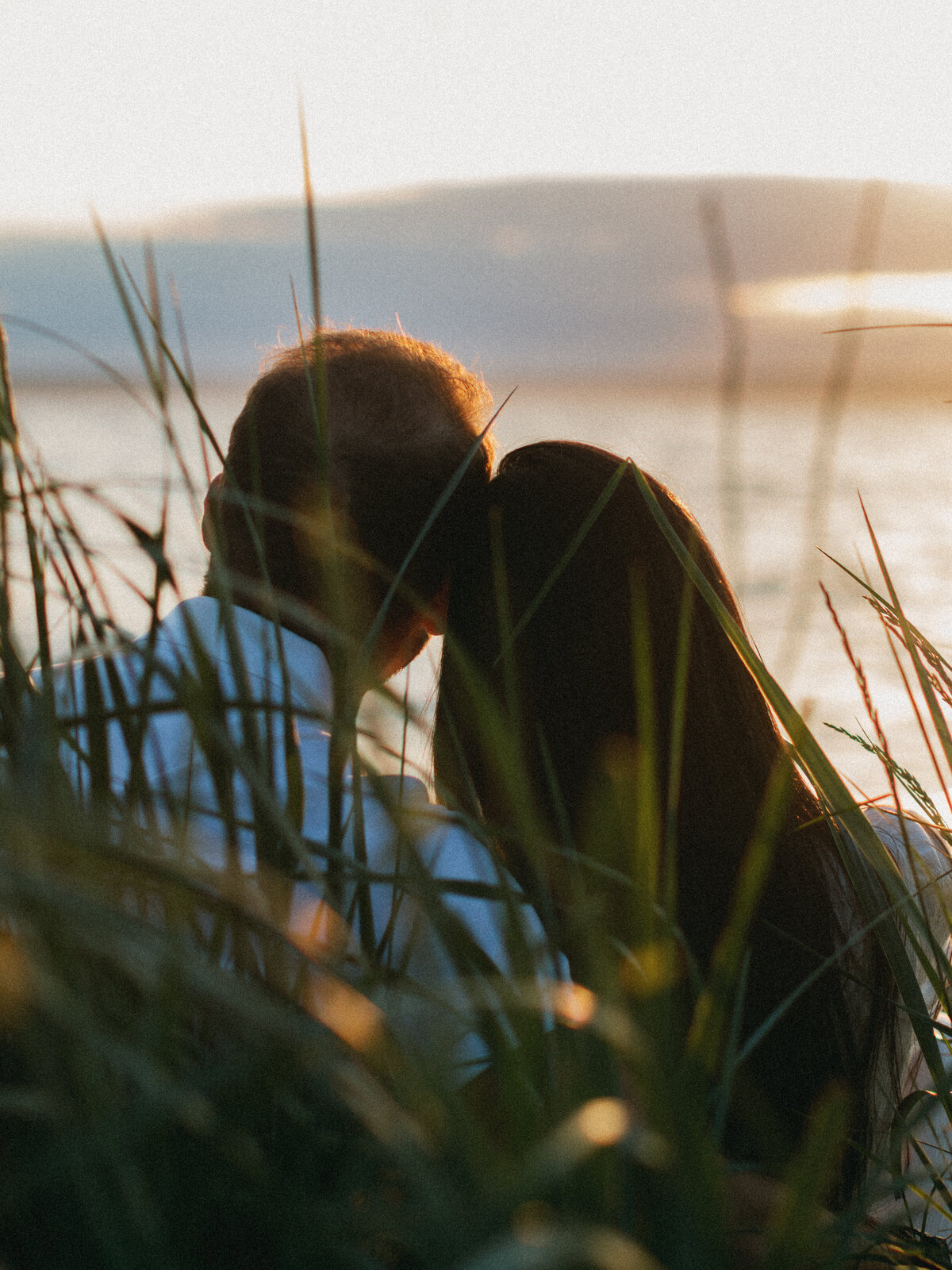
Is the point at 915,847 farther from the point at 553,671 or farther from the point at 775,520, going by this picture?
the point at 775,520

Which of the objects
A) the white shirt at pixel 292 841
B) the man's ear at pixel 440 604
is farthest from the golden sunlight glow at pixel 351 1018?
the man's ear at pixel 440 604

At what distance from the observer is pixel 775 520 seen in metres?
11.1

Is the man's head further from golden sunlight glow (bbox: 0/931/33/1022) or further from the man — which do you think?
golden sunlight glow (bbox: 0/931/33/1022)

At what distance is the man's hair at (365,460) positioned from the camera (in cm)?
118

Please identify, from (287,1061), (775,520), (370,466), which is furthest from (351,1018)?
(775,520)

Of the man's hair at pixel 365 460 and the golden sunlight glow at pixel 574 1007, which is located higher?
the man's hair at pixel 365 460

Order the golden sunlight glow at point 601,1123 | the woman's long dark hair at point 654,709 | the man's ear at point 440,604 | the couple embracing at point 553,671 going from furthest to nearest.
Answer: the man's ear at point 440,604, the woman's long dark hair at point 654,709, the couple embracing at point 553,671, the golden sunlight glow at point 601,1123

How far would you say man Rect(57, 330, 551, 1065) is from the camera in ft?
1.62

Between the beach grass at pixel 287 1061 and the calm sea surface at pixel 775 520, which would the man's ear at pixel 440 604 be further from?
the beach grass at pixel 287 1061

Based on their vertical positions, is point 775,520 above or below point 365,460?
below

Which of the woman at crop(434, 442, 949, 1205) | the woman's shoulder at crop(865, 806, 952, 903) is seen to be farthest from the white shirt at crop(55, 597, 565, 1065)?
the woman at crop(434, 442, 949, 1205)

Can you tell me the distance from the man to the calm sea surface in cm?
8

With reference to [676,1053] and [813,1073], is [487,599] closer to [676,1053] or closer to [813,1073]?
[813,1073]

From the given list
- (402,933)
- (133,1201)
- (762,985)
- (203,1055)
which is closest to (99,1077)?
(133,1201)
